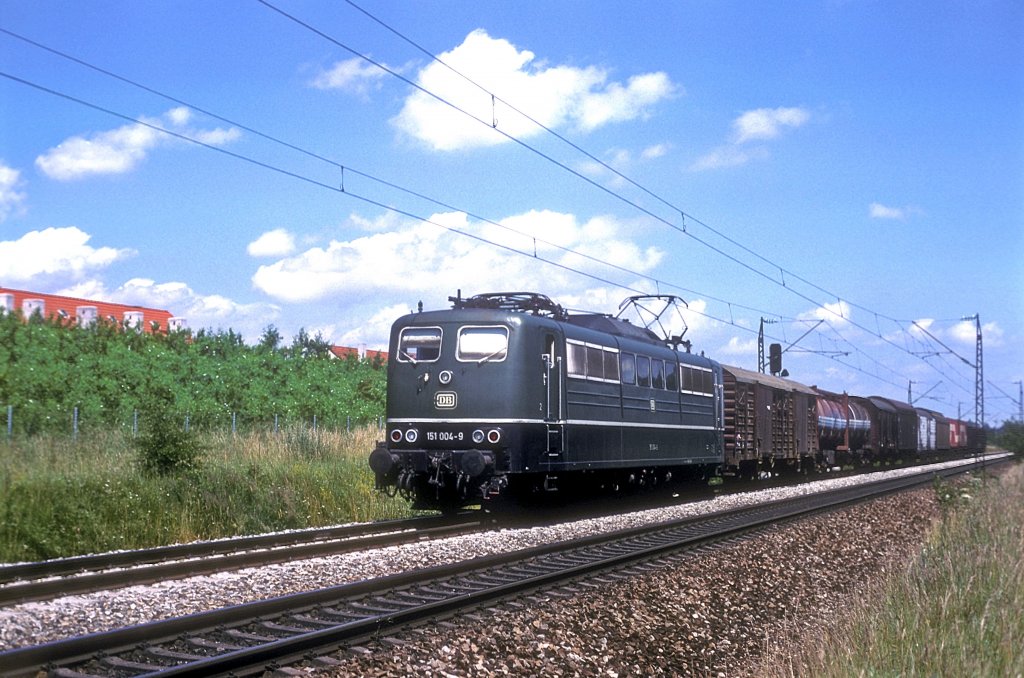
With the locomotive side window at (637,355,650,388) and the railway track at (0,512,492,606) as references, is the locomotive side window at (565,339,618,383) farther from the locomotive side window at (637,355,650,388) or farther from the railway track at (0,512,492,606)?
the railway track at (0,512,492,606)

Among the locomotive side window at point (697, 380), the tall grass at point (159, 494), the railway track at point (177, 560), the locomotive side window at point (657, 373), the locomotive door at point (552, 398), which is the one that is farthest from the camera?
the locomotive side window at point (697, 380)

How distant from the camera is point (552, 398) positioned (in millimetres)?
15891

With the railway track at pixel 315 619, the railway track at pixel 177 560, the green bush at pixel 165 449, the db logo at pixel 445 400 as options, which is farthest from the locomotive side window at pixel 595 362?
the green bush at pixel 165 449

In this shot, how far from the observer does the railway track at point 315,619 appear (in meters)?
6.34

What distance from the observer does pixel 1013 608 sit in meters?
7.80

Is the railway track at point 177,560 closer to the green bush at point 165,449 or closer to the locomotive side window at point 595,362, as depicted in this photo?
the green bush at point 165,449

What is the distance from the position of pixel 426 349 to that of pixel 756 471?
52.3 ft

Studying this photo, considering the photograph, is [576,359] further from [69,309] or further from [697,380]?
[69,309]

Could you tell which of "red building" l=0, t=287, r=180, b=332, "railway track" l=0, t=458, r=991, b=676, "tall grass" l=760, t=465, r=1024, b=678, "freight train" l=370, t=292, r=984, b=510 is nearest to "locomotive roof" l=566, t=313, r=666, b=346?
"freight train" l=370, t=292, r=984, b=510

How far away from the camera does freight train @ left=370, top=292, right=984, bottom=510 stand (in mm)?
15164

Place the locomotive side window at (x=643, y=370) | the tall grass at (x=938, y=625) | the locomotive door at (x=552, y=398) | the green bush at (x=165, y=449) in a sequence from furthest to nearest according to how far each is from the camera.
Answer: the locomotive side window at (x=643, y=370)
the locomotive door at (x=552, y=398)
the green bush at (x=165, y=449)
the tall grass at (x=938, y=625)

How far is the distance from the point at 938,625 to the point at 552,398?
870cm

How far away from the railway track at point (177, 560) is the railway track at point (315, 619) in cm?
205

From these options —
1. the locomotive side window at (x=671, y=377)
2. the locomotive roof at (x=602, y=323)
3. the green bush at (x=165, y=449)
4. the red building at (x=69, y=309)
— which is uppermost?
the red building at (x=69, y=309)
